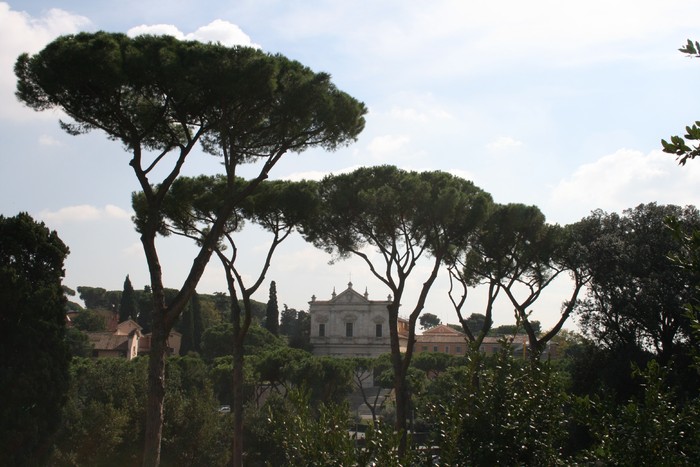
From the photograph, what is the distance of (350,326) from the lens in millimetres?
62062

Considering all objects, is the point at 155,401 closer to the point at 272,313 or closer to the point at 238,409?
the point at 238,409

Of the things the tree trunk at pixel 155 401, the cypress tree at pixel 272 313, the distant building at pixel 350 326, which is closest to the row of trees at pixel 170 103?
the tree trunk at pixel 155 401

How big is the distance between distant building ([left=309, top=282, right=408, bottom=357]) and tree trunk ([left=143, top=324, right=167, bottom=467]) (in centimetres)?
5110

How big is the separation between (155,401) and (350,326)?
172 ft

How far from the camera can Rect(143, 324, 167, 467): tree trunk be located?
9939 mm

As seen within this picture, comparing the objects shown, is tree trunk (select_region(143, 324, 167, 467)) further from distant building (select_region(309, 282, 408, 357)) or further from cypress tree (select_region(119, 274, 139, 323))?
cypress tree (select_region(119, 274, 139, 323))

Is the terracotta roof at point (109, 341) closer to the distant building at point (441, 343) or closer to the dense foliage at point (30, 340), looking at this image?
the distant building at point (441, 343)

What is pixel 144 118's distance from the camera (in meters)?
11.8

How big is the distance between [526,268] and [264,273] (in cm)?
831

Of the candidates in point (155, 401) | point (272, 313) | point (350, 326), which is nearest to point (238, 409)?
point (155, 401)

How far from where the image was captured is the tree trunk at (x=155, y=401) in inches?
391

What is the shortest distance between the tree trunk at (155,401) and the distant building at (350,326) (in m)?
51.1

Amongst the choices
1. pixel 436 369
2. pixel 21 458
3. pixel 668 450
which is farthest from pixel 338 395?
pixel 668 450

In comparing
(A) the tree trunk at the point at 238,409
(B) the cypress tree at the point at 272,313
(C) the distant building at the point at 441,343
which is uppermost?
(B) the cypress tree at the point at 272,313
